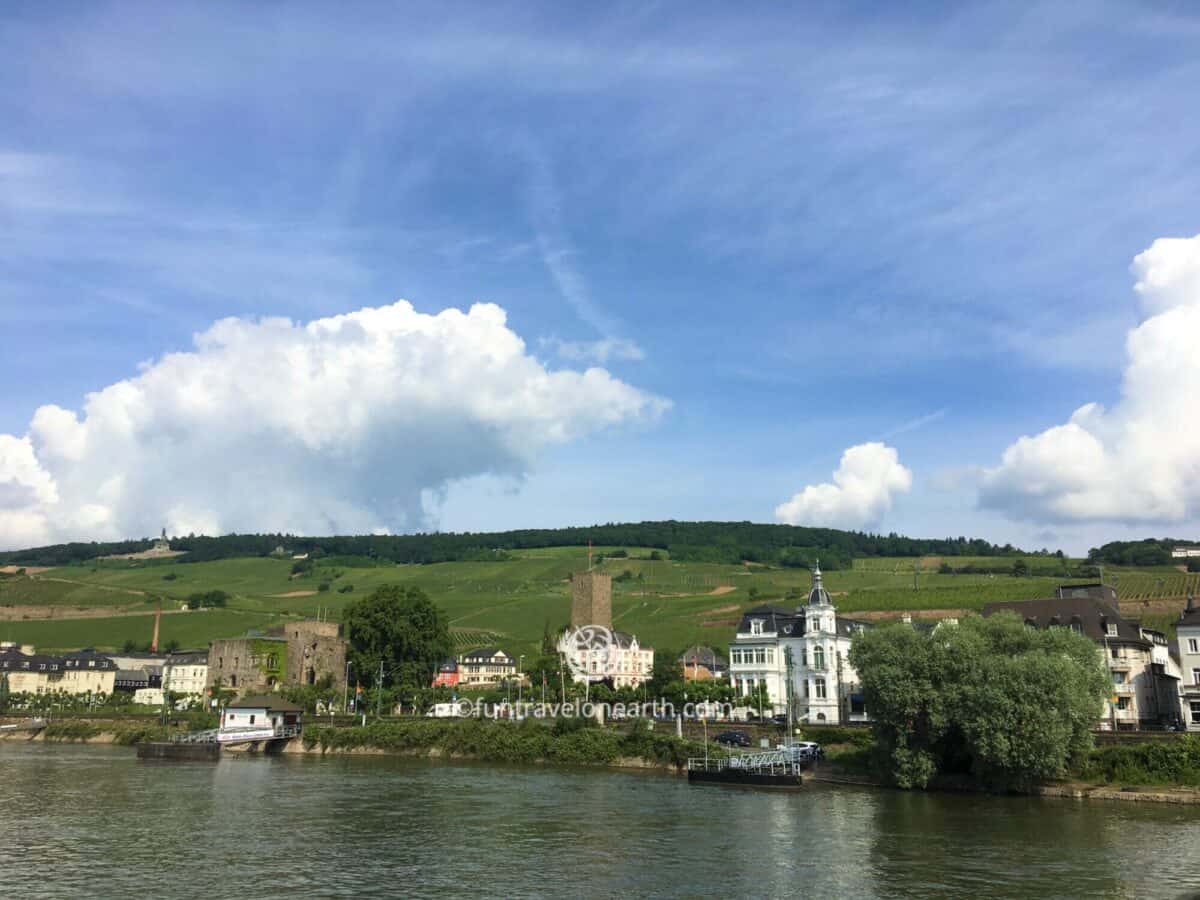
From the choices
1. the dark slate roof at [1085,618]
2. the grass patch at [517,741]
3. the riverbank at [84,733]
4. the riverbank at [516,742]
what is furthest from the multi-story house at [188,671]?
the dark slate roof at [1085,618]

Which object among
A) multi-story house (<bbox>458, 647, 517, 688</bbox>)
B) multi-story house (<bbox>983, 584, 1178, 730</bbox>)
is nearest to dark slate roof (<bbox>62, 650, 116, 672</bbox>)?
multi-story house (<bbox>458, 647, 517, 688</bbox>)

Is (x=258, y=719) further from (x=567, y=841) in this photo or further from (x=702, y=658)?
(x=702, y=658)

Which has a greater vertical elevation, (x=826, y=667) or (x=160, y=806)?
(x=826, y=667)

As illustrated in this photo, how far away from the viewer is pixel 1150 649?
84312mm

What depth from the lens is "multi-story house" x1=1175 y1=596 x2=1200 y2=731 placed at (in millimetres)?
74375

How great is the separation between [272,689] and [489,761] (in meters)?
49.9

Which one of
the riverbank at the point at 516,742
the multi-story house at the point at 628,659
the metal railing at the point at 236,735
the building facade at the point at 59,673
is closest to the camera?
the riverbank at the point at 516,742

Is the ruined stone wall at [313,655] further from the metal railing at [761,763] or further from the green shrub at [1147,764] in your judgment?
the green shrub at [1147,764]

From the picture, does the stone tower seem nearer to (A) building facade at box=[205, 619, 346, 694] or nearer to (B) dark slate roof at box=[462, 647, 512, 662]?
(B) dark slate roof at box=[462, 647, 512, 662]

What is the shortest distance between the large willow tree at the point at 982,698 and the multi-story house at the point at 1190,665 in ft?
61.5

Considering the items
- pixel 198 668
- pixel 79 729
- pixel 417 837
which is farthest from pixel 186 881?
pixel 198 668

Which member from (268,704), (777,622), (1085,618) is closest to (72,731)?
(268,704)

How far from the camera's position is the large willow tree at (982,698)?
54375 mm

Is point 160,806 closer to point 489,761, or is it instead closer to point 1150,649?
point 489,761
